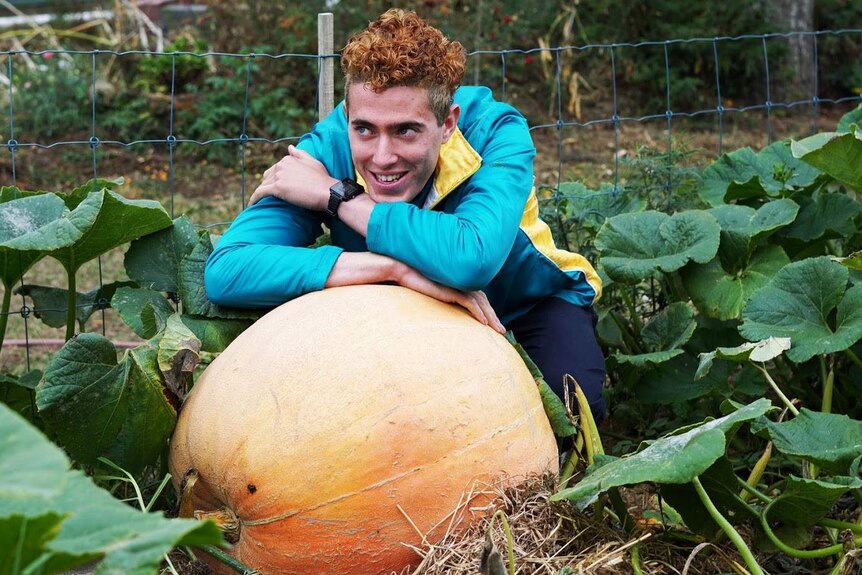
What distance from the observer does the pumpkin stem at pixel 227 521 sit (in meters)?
2.44

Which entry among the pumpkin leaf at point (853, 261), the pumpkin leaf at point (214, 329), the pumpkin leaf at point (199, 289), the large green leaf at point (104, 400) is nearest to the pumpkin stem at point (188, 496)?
the large green leaf at point (104, 400)

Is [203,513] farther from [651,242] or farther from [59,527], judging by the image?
[651,242]

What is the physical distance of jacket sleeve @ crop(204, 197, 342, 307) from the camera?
2750 millimetres

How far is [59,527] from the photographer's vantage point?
49.7 inches

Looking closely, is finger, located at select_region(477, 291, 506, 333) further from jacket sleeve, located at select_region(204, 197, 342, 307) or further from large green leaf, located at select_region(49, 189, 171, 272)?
large green leaf, located at select_region(49, 189, 171, 272)

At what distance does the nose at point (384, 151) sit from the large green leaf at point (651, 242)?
2.79ft

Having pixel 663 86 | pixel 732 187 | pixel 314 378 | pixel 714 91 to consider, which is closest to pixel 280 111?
pixel 663 86

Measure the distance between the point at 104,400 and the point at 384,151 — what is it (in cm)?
93

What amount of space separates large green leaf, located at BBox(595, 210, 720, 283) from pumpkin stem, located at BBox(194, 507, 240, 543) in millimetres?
1414

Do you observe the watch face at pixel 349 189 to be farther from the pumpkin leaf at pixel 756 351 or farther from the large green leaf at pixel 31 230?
the pumpkin leaf at pixel 756 351

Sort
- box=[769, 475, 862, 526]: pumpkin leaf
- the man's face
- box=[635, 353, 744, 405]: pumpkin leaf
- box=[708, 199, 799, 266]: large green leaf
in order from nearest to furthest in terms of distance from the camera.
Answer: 1. box=[769, 475, 862, 526]: pumpkin leaf
2. the man's face
3. box=[635, 353, 744, 405]: pumpkin leaf
4. box=[708, 199, 799, 266]: large green leaf

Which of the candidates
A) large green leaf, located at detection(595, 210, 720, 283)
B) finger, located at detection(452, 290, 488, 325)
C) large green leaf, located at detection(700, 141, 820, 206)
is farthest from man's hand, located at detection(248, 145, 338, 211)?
large green leaf, located at detection(700, 141, 820, 206)

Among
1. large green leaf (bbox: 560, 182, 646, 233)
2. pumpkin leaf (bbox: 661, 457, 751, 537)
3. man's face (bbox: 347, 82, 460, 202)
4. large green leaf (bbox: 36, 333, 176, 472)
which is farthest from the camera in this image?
large green leaf (bbox: 560, 182, 646, 233)

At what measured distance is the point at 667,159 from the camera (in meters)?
4.17
